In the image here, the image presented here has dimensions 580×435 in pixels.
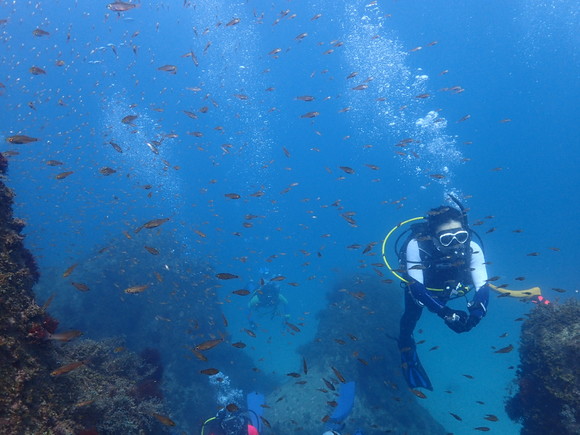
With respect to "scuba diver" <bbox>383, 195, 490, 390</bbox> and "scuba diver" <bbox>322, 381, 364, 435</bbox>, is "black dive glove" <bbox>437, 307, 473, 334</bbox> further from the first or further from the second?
"scuba diver" <bbox>322, 381, 364, 435</bbox>

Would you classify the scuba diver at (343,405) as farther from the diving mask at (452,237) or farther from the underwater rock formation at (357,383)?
the diving mask at (452,237)

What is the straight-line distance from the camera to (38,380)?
3.50 m

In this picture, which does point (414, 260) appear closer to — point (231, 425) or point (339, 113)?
point (231, 425)

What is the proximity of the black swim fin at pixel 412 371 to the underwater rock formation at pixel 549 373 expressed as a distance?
2022 millimetres

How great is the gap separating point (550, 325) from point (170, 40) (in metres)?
91.7

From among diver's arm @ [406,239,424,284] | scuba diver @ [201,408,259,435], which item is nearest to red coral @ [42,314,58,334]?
scuba diver @ [201,408,259,435]

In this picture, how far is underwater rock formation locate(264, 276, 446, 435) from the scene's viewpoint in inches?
Result: 464

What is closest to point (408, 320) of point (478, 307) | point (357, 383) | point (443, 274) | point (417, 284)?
point (443, 274)

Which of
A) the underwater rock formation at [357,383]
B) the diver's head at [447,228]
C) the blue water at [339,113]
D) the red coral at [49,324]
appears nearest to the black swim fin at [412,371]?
the underwater rock formation at [357,383]

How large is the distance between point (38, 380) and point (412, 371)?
7.66 m

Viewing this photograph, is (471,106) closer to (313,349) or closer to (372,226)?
(372,226)

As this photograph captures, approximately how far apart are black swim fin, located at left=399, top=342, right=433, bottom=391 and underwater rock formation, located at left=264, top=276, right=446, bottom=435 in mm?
1436

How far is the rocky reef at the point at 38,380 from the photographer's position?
10.3ft

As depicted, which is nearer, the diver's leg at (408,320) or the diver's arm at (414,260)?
the diver's arm at (414,260)
